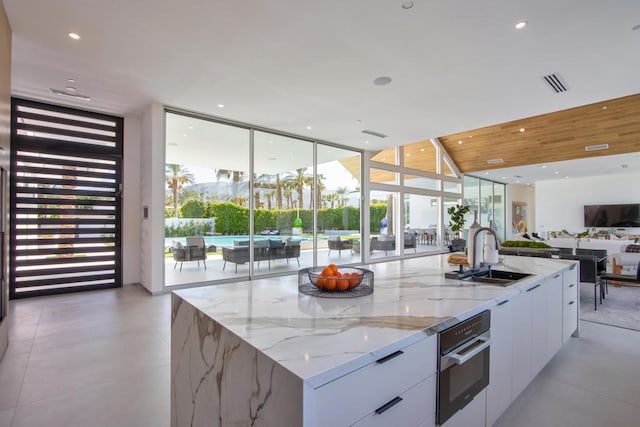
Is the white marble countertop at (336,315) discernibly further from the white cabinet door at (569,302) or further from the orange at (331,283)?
the white cabinet door at (569,302)

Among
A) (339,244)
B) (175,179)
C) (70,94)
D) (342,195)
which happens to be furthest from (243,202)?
(70,94)

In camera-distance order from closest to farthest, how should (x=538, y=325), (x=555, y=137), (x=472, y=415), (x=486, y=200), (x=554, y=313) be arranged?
(x=472, y=415), (x=538, y=325), (x=554, y=313), (x=555, y=137), (x=486, y=200)

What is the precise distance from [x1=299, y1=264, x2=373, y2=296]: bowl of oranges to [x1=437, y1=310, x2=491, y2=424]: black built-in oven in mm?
493

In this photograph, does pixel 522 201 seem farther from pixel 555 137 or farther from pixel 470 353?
pixel 470 353

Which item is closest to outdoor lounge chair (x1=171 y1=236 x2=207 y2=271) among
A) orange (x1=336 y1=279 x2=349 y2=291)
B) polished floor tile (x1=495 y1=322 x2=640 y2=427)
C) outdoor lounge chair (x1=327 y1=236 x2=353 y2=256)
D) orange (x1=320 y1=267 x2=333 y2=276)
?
outdoor lounge chair (x1=327 y1=236 x2=353 y2=256)

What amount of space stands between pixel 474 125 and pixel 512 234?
10.6 m

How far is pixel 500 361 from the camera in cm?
179

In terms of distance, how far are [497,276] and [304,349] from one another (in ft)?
7.51

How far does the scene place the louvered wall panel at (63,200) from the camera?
482 cm

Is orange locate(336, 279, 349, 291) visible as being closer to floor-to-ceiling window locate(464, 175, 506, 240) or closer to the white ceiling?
the white ceiling

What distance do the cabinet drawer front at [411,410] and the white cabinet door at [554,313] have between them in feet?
6.01

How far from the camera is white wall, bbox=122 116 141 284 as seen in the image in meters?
5.62

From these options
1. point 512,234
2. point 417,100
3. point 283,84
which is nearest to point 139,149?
point 283,84

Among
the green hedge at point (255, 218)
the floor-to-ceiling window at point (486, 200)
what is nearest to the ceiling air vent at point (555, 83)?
the green hedge at point (255, 218)
